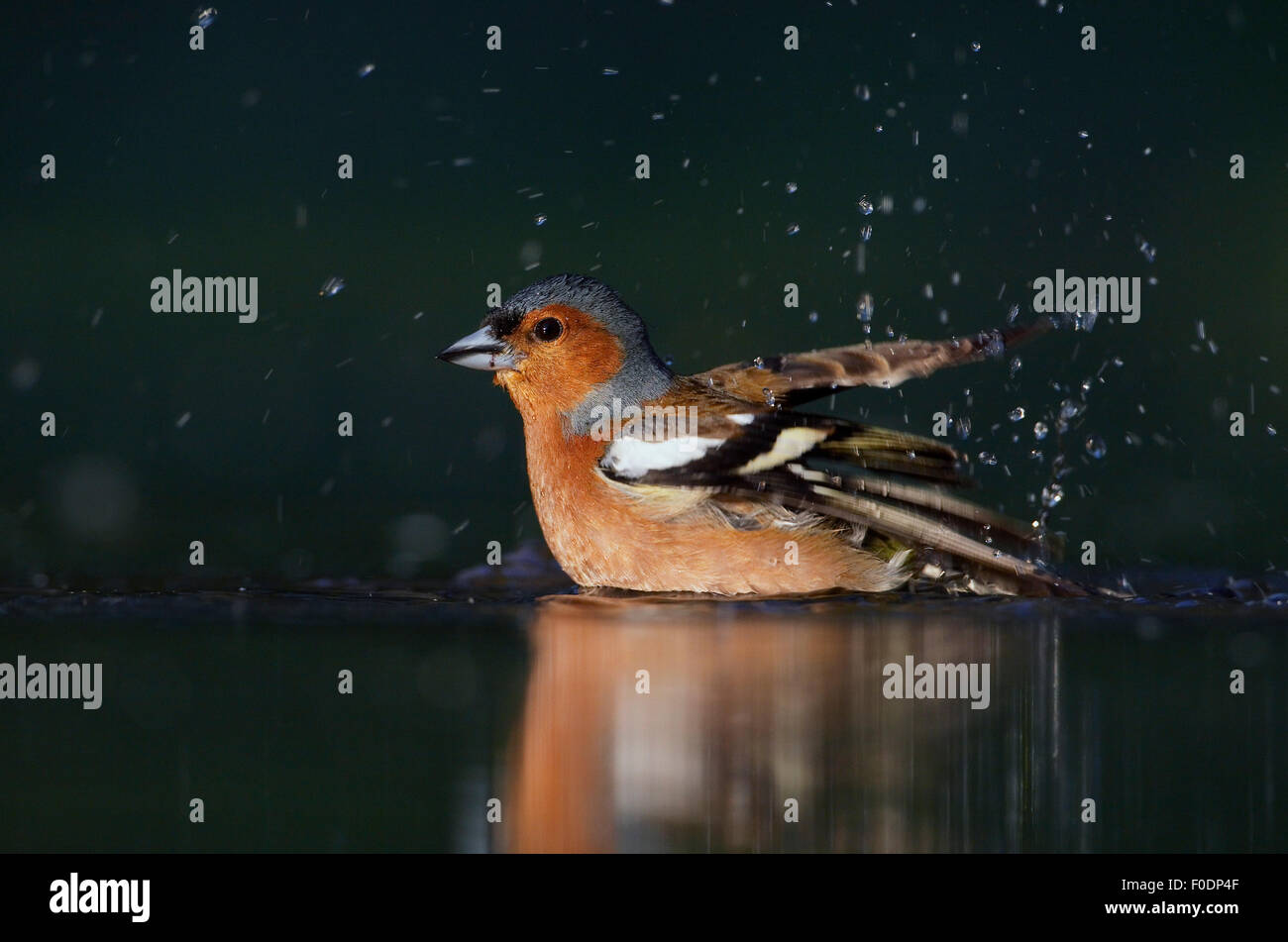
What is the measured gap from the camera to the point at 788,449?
6.64 m

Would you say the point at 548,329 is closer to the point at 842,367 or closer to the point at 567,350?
the point at 567,350

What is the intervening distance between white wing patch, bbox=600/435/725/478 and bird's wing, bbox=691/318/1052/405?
766 mm

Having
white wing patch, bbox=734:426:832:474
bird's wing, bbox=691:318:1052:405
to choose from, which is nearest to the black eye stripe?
bird's wing, bbox=691:318:1052:405

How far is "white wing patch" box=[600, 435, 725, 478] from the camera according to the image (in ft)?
22.2

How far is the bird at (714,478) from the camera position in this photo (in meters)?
6.39

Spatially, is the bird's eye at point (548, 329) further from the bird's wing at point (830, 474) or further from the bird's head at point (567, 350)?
the bird's wing at point (830, 474)

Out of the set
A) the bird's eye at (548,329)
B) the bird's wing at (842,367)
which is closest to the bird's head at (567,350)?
the bird's eye at (548,329)

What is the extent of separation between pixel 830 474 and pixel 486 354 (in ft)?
5.91

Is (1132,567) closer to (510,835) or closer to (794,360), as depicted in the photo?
(794,360)

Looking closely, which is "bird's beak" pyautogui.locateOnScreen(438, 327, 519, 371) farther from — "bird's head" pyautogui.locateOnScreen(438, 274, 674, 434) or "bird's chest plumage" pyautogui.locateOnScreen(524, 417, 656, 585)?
"bird's chest plumage" pyautogui.locateOnScreen(524, 417, 656, 585)

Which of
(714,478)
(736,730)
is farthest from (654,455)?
(736,730)

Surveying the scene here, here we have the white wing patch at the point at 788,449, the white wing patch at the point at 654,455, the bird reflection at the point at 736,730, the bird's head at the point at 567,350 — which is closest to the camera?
the bird reflection at the point at 736,730

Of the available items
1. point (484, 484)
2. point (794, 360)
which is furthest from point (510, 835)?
point (484, 484)

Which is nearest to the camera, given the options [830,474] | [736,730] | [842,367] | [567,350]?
[736,730]
